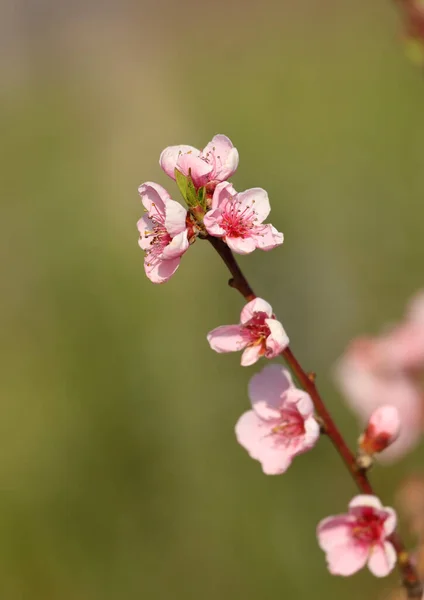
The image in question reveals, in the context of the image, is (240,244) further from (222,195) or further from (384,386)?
(384,386)

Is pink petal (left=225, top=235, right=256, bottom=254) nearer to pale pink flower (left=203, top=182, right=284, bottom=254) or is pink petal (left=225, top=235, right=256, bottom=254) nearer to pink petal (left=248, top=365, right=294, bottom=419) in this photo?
pale pink flower (left=203, top=182, right=284, bottom=254)

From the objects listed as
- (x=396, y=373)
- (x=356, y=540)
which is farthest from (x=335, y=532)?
(x=396, y=373)

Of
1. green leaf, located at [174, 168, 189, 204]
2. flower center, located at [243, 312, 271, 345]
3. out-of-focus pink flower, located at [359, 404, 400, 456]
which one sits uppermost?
green leaf, located at [174, 168, 189, 204]

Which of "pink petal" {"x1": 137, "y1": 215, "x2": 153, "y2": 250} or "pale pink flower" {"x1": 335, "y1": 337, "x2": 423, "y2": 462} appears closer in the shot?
"pink petal" {"x1": 137, "y1": 215, "x2": 153, "y2": 250}

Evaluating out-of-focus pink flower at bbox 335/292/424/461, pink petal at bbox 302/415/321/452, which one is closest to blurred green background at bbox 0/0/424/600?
out-of-focus pink flower at bbox 335/292/424/461

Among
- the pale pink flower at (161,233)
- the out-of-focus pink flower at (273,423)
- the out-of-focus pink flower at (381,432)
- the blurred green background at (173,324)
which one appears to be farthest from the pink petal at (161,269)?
the blurred green background at (173,324)

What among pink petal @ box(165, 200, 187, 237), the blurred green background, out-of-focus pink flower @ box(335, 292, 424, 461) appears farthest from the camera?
the blurred green background

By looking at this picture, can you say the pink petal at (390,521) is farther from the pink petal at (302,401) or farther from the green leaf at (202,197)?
the green leaf at (202,197)
